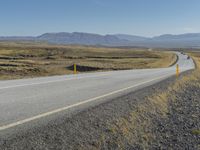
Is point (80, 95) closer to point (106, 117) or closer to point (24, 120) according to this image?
point (106, 117)

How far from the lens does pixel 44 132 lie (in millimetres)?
5219

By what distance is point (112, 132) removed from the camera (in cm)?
586

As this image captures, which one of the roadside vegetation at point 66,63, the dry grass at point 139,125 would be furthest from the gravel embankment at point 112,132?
the roadside vegetation at point 66,63

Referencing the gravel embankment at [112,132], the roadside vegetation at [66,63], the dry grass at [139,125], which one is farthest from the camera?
the roadside vegetation at [66,63]

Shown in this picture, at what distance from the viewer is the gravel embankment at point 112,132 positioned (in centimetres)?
491

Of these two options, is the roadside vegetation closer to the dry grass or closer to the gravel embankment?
the dry grass

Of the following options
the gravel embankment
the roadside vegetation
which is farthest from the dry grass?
the roadside vegetation

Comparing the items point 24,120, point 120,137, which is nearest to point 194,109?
point 120,137

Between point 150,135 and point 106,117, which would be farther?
point 106,117

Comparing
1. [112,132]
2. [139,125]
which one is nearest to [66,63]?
[139,125]

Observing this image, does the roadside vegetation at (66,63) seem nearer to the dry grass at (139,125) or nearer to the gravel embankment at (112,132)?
the dry grass at (139,125)

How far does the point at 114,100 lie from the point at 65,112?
2443mm

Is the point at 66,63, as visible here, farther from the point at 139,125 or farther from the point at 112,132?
the point at 112,132

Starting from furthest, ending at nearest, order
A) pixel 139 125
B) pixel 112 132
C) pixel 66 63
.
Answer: pixel 66 63 < pixel 139 125 < pixel 112 132
